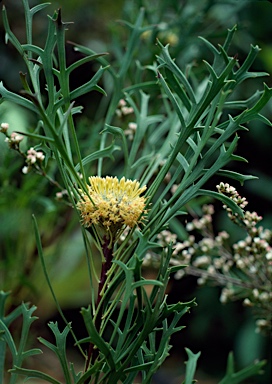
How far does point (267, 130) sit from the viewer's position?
1075mm

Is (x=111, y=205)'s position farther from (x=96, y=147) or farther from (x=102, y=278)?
(x=96, y=147)

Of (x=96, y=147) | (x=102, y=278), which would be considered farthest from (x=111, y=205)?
(x=96, y=147)

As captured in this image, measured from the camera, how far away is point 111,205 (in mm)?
273

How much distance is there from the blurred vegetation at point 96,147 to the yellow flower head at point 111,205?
0.97ft

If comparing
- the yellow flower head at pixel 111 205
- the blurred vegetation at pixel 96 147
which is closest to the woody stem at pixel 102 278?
the yellow flower head at pixel 111 205

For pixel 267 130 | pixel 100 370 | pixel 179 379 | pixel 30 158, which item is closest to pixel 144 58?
pixel 30 158

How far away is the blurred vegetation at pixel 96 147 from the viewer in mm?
643

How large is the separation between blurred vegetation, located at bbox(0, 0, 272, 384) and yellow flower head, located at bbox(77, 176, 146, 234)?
30 centimetres

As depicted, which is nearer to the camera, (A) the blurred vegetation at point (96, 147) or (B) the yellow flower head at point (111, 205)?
(B) the yellow flower head at point (111, 205)

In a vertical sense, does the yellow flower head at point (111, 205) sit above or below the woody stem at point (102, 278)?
above

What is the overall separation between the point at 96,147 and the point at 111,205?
31 centimetres

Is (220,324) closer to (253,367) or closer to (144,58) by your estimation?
(144,58)

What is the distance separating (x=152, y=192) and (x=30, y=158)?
0.09 m

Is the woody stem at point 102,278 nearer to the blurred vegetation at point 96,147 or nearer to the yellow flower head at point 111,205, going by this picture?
the yellow flower head at point 111,205
